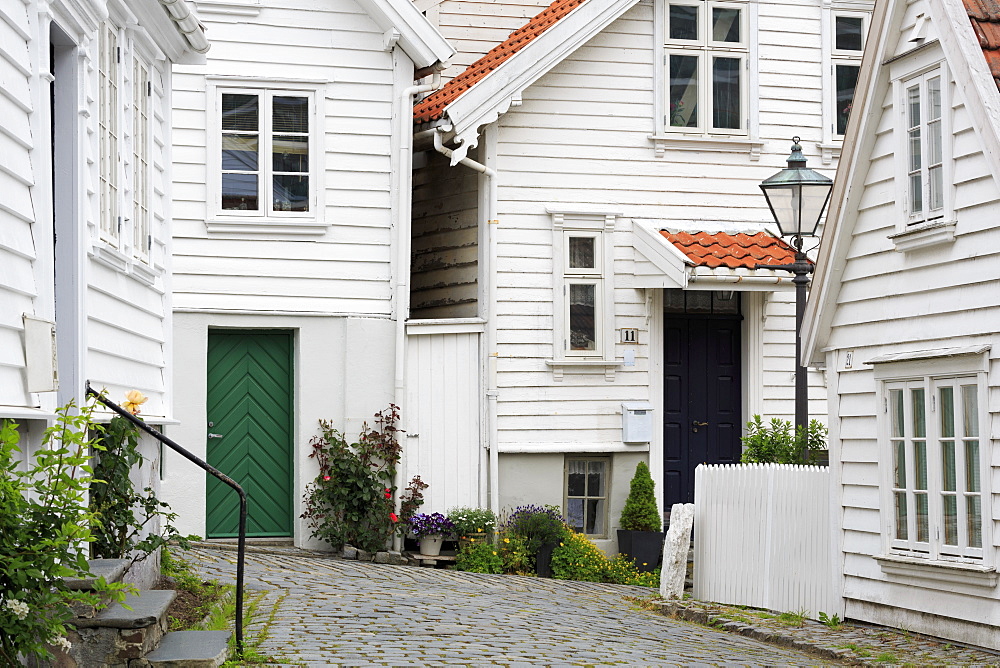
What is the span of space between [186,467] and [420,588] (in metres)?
3.74

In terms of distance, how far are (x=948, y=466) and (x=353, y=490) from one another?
6.93 metres

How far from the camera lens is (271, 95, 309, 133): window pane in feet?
51.5

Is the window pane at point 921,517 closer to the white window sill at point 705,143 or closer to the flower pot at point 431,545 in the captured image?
the flower pot at point 431,545

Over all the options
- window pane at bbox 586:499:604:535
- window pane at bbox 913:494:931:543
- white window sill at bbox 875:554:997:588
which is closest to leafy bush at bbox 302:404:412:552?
window pane at bbox 586:499:604:535

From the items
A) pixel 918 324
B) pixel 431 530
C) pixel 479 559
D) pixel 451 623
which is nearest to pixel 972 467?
pixel 918 324

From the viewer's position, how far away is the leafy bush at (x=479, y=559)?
1533 centimetres

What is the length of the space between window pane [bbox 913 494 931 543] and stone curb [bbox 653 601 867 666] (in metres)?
1.15

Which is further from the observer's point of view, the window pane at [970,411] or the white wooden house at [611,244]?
the white wooden house at [611,244]

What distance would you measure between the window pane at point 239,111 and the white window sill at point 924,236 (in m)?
7.62

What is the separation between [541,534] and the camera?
1580cm

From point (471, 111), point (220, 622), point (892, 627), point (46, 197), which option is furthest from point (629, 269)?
point (46, 197)

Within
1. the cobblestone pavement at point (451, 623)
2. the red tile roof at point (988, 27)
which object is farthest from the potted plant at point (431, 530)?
the red tile roof at point (988, 27)

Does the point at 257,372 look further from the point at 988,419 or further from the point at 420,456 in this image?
the point at 988,419

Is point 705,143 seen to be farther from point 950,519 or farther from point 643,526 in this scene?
point 950,519
